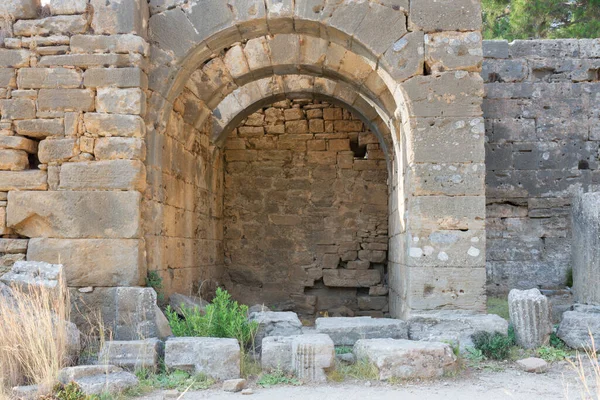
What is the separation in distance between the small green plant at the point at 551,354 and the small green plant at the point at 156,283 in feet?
12.1

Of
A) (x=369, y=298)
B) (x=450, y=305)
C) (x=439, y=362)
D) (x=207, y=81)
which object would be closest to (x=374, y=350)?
(x=439, y=362)

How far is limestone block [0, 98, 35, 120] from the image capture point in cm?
572

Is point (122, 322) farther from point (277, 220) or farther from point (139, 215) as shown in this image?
point (277, 220)

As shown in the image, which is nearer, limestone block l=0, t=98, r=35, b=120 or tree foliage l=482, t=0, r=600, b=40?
limestone block l=0, t=98, r=35, b=120

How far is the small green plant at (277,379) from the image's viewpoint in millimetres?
4605

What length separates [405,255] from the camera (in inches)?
242

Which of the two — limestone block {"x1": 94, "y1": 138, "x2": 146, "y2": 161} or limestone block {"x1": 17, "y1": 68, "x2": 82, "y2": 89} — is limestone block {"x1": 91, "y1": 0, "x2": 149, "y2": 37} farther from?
limestone block {"x1": 94, "y1": 138, "x2": 146, "y2": 161}

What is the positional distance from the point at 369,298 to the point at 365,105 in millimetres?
3245

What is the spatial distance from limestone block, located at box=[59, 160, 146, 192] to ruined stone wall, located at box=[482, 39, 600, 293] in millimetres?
5318

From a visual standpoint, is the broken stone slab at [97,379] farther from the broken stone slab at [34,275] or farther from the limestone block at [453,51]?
the limestone block at [453,51]

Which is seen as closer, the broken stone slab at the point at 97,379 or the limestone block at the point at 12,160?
the broken stone slab at the point at 97,379

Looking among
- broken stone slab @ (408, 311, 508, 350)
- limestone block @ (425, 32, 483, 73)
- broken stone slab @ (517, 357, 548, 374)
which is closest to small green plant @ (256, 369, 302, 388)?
broken stone slab @ (408, 311, 508, 350)

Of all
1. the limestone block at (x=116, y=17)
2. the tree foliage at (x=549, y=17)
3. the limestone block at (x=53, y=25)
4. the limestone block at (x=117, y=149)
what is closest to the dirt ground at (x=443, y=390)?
the limestone block at (x=117, y=149)

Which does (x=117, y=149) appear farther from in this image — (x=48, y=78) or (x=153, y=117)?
(x=48, y=78)
